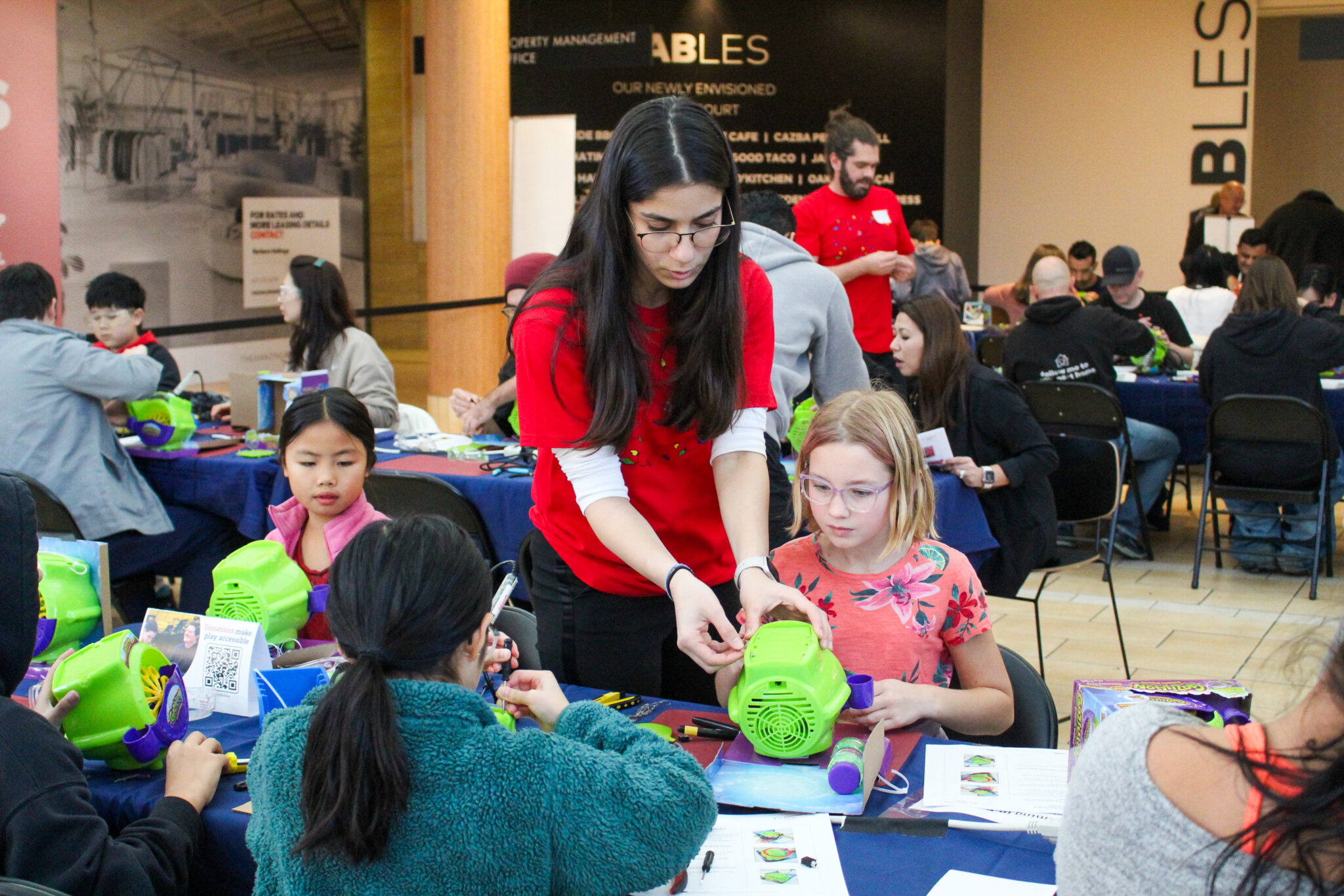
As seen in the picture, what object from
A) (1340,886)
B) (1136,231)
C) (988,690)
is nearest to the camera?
(1340,886)

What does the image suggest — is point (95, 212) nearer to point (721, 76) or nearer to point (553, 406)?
point (721, 76)

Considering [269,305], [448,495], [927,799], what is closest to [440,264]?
[269,305]

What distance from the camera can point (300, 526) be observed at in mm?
2619

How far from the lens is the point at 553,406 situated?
69.4 inches

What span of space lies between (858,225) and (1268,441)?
1868mm

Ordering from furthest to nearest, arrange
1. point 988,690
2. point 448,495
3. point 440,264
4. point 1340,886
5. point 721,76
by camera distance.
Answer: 1. point 721,76
2. point 440,264
3. point 448,495
4. point 988,690
5. point 1340,886

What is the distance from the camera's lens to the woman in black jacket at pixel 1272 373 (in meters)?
5.07

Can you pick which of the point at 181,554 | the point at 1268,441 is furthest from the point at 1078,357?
the point at 181,554

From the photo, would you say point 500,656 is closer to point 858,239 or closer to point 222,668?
point 222,668

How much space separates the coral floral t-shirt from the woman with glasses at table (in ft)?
9.77

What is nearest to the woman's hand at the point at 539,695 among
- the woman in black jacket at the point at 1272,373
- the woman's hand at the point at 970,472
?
the woman's hand at the point at 970,472

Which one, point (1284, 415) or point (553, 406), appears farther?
point (1284, 415)

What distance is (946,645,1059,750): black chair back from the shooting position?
198 centimetres

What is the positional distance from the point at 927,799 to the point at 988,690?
45 centimetres
